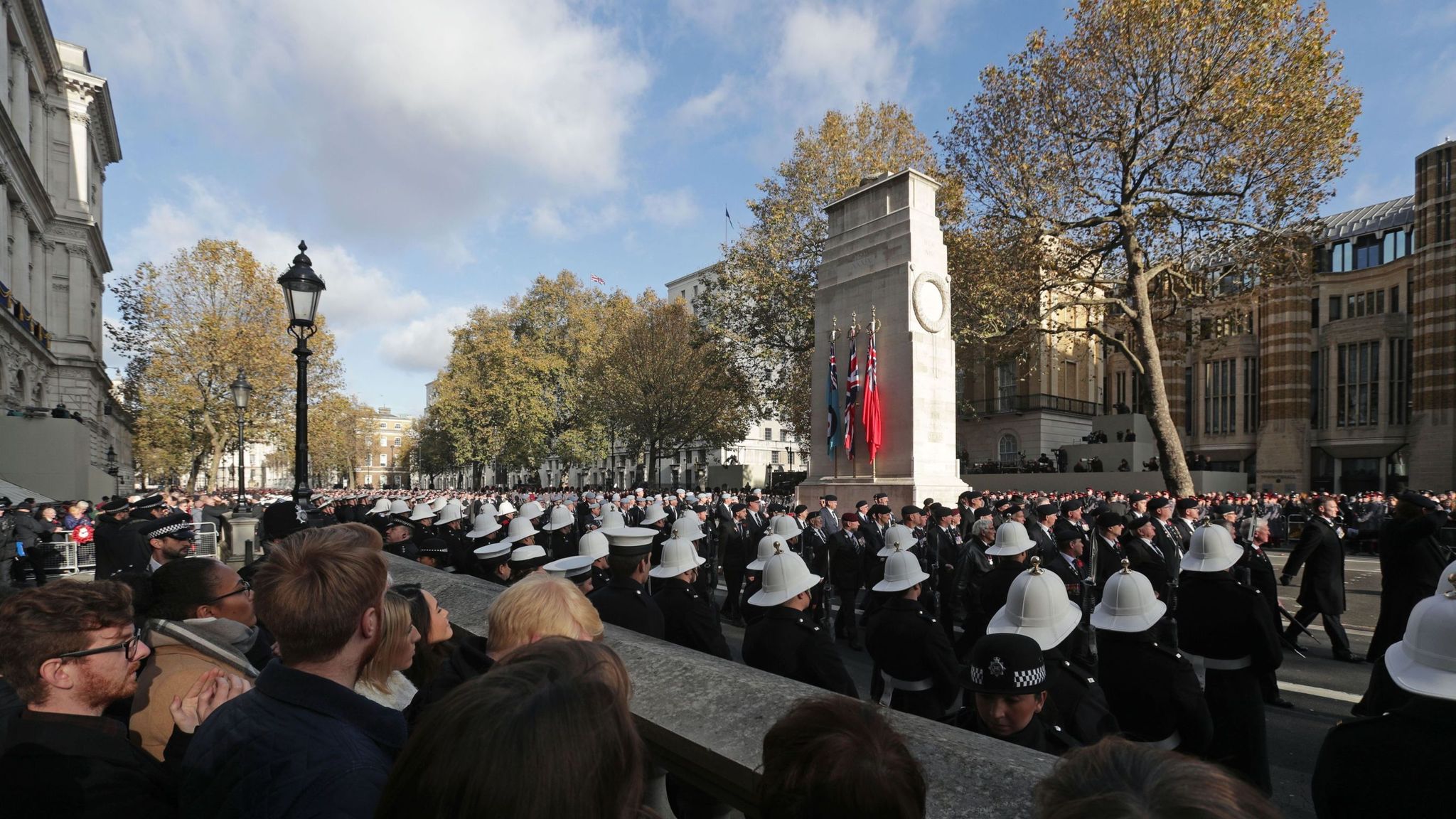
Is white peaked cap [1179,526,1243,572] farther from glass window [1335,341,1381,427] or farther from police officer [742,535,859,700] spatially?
glass window [1335,341,1381,427]

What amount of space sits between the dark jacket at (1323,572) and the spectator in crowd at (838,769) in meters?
9.36

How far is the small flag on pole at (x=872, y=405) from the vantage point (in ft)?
56.5

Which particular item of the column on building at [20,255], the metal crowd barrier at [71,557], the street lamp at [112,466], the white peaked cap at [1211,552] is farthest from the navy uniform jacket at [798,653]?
the street lamp at [112,466]

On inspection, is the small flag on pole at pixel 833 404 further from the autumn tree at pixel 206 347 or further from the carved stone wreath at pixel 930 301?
the autumn tree at pixel 206 347

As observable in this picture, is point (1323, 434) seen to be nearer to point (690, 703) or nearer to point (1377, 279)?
point (1377, 279)

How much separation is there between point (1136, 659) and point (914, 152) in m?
28.9

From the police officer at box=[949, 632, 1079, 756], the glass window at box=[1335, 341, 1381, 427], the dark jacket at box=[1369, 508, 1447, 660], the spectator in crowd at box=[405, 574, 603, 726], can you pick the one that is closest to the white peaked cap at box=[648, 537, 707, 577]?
the spectator in crowd at box=[405, 574, 603, 726]

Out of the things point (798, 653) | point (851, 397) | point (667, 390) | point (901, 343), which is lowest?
point (798, 653)

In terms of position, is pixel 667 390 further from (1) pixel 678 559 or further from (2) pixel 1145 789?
(2) pixel 1145 789

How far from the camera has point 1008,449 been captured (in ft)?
145

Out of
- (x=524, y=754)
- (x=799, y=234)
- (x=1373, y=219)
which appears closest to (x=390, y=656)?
(x=524, y=754)

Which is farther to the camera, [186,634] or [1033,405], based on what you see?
[1033,405]

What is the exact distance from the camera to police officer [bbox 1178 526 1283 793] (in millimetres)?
4340

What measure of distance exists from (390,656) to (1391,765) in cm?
322
